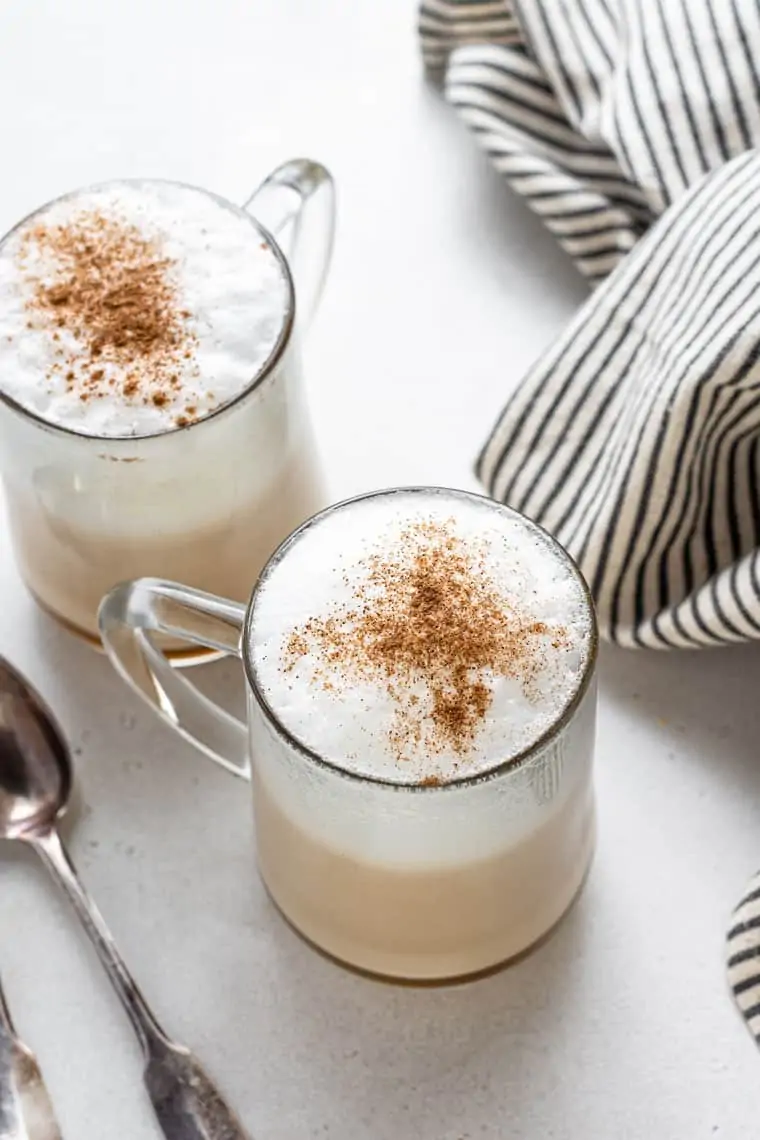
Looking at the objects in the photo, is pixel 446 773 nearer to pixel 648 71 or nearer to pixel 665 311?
pixel 665 311

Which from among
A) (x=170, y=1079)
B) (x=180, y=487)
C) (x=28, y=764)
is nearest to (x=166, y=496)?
(x=180, y=487)

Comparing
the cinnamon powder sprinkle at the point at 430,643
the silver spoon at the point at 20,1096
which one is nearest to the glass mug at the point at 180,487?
the cinnamon powder sprinkle at the point at 430,643

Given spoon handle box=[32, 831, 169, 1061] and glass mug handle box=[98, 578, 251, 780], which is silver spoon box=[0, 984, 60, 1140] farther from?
glass mug handle box=[98, 578, 251, 780]

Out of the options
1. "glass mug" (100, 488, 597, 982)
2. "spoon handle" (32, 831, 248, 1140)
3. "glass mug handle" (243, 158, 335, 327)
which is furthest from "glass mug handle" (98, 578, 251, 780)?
"glass mug handle" (243, 158, 335, 327)

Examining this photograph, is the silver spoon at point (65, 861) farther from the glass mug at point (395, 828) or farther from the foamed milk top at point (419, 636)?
the foamed milk top at point (419, 636)

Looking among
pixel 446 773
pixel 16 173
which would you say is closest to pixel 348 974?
pixel 446 773
